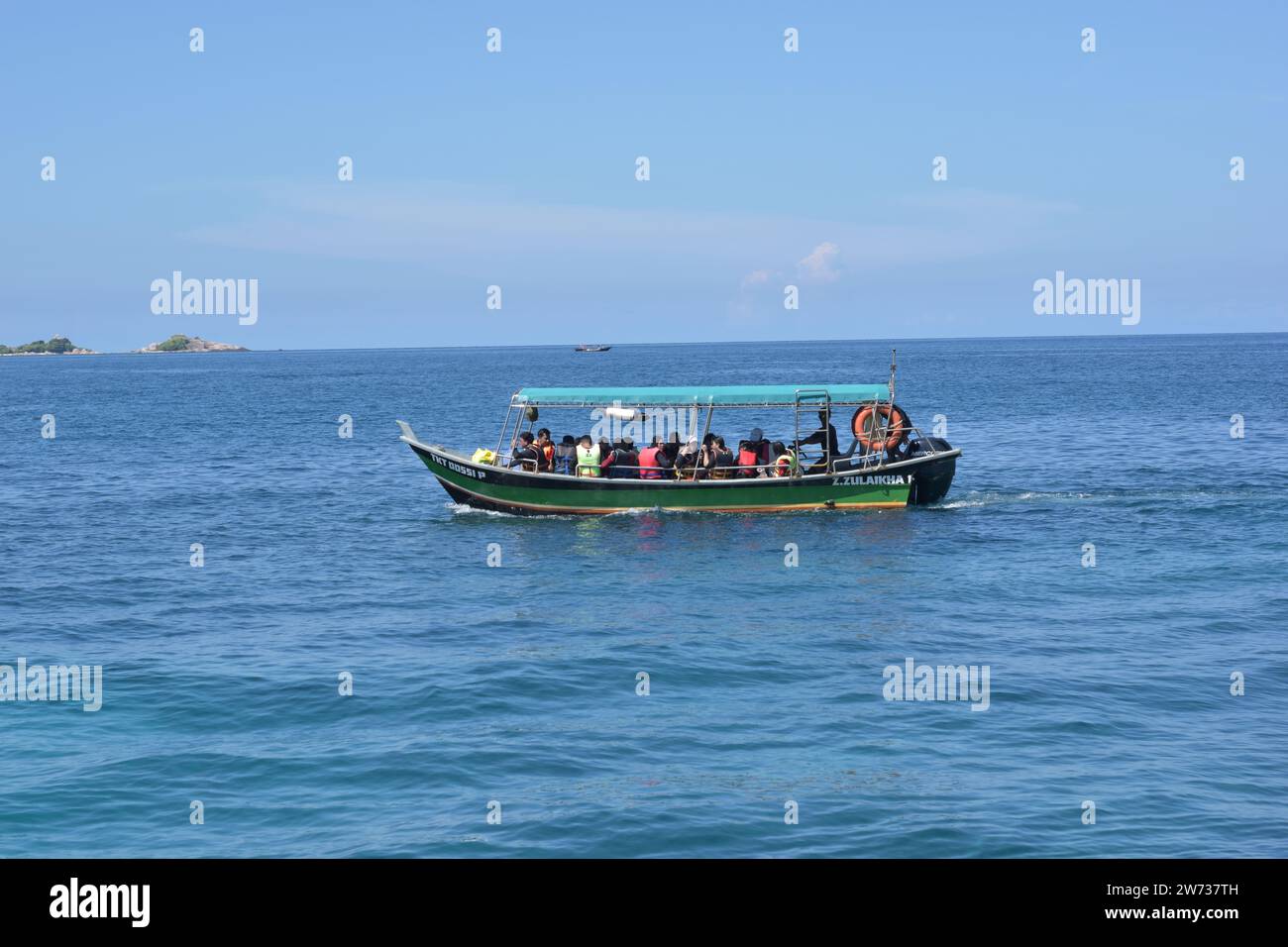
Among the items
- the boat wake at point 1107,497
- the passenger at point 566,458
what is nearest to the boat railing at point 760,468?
the passenger at point 566,458

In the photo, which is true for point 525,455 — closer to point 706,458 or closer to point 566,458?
point 566,458

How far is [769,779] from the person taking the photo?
48.5 ft

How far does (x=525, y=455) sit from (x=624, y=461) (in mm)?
2710

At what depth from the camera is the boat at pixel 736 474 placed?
33125 mm

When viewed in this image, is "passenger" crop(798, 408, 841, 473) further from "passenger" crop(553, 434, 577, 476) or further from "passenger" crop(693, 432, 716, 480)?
"passenger" crop(553, 434, 577, 476)

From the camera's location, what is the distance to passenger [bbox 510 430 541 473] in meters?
33.7

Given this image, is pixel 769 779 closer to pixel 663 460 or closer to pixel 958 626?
pixel 958 626

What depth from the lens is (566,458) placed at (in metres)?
33.9

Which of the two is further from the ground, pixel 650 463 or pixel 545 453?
pixel 545 453

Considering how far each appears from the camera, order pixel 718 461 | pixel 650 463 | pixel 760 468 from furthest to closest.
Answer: pixel 650 463 → pixel 718 461 → pixel 760 468

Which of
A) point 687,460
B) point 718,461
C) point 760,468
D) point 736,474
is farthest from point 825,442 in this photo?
point 687,460

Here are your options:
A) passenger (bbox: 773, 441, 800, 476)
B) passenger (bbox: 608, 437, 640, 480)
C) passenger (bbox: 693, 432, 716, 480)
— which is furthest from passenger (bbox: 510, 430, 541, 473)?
passenger (bbox: 773, 441, 800, 476)

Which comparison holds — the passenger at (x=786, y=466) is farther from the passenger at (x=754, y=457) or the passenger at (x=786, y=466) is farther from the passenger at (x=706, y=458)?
the passenger at (x=706, y=458)

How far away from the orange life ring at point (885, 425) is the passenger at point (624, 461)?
6.10m
